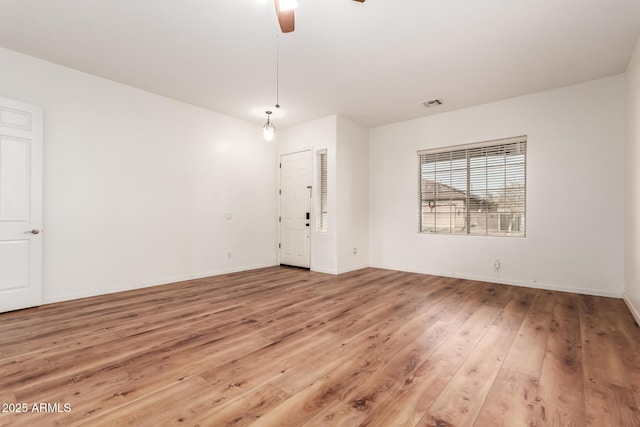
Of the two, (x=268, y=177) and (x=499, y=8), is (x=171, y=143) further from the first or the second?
(x=499, y=8)

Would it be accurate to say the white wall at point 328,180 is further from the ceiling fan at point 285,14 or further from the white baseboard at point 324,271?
the ceiling fan at point 285,14

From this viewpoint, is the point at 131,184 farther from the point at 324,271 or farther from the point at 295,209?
the point at 324,271

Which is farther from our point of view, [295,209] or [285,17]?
[295,209]

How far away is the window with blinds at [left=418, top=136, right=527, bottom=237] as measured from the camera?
5.04m

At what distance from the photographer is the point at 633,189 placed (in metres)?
3.51

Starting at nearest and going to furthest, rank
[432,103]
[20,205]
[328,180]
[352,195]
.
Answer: [20,205], [432,103], [328,180], [352,195]

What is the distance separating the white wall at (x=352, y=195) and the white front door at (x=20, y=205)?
14.5 ft

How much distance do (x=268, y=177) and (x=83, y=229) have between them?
3.48 m

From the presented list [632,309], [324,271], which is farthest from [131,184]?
[632,309]

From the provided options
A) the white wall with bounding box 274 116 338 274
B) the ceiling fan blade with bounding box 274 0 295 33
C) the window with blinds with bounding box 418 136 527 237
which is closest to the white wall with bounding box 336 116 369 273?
the white wall with bounding box 274 116 338 274

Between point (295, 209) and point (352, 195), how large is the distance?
1.28 metres

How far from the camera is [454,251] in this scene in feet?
18.3

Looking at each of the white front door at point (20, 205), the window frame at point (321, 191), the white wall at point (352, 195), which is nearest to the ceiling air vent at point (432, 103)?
the white wall at point (352, 195)

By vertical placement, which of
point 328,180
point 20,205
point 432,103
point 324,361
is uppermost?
point 432,103
